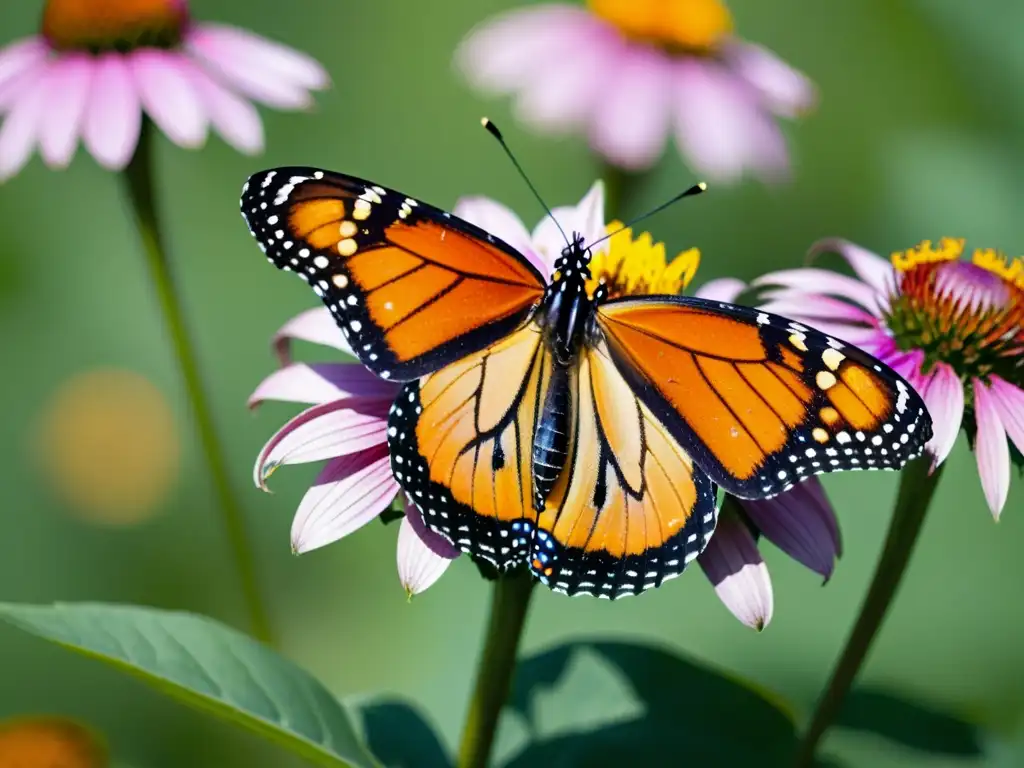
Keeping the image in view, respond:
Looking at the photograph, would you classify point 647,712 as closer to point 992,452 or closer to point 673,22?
point 992,452

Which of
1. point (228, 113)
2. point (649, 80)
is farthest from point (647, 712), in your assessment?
point (649, 80)

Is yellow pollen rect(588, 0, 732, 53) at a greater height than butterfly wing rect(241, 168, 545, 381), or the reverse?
yellow pollen rect(588, 0, 732, 53)

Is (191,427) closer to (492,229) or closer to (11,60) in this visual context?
(11,60)

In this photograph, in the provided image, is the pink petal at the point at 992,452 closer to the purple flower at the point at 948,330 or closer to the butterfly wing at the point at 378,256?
the purple flower at the point at 948,330

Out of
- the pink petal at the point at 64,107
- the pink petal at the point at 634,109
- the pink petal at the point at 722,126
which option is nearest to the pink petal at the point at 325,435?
the pink petal at the point at 64,107

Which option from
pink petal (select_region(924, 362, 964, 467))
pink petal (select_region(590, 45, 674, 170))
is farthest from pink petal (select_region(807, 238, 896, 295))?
pink petal (select_region(590, 45, 674, 170))

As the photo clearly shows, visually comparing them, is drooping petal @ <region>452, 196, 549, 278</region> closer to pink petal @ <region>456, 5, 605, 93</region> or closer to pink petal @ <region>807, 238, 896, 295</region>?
pink petal @ <region>807, 238, 896, 295</region>
